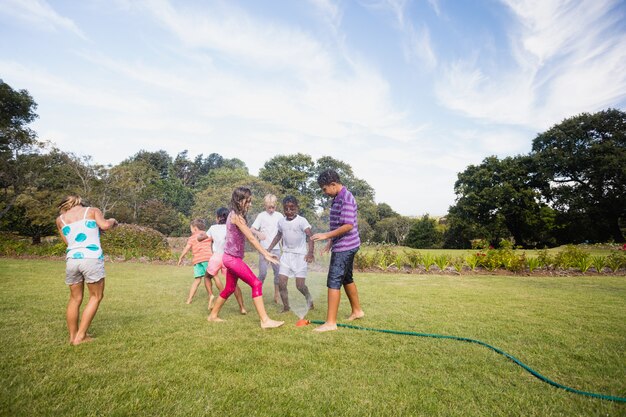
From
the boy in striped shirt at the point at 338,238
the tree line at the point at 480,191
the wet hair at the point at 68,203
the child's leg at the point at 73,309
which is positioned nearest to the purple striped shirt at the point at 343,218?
the boy in striped shirt at the point at 338,238

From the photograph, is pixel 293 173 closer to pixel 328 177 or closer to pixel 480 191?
pixel 480 191

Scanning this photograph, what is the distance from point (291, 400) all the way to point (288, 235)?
3.08 m

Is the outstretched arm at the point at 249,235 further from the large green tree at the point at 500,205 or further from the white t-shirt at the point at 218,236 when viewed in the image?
the large green tree at the point at 500,205

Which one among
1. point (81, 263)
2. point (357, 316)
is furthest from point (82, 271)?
point (357, 316)

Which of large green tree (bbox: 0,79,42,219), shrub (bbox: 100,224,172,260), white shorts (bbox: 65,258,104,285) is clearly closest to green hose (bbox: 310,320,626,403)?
white shorts (bbox: 65,258,104,285)

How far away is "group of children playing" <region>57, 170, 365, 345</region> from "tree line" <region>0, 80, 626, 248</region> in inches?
693

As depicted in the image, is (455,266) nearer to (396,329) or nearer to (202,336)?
(396,329)

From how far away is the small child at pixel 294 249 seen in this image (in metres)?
5.37

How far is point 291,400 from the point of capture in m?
2.62

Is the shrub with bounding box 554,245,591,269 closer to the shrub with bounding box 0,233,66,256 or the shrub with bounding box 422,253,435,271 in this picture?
the shrub with bounding box 422,253,435,271

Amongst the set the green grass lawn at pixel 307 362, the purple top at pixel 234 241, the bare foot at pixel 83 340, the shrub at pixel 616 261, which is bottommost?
the bare foot at pixel 83 340

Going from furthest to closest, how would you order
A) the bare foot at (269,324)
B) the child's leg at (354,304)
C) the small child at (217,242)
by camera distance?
the small child at (217,242) < the child's leg at (354,304) < the bare foot at (269,324)

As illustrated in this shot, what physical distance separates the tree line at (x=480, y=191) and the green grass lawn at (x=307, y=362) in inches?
746

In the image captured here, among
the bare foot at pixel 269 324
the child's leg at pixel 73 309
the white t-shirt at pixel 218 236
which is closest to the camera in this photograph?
the child's leg at pixel 73 309
